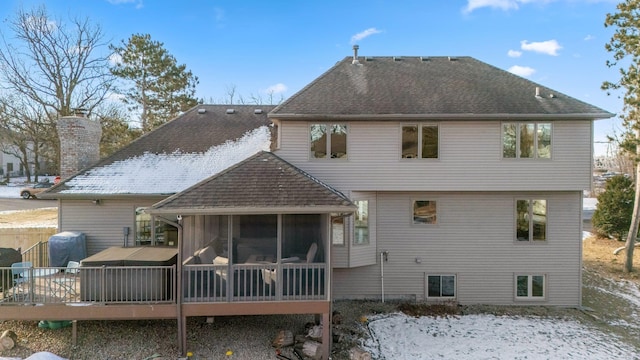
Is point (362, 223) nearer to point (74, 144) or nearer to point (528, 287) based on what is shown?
point (528, 287)

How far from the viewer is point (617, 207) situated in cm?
1952

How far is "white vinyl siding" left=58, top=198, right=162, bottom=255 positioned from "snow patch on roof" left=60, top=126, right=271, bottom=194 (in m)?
0.52

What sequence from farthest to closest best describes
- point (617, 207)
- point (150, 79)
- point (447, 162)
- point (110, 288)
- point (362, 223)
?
point (150, 79)
point (617, 207)
point (362, 223)
point (447, 162)
point (110, 288)

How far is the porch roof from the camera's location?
7188 mm

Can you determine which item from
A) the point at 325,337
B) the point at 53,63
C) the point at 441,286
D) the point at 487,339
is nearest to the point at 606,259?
the point at 441,286

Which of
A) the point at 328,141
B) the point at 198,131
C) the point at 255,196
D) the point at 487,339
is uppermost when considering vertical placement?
the point at 198,131

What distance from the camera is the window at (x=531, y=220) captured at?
11.0m

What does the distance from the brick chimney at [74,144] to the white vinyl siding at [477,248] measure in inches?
380

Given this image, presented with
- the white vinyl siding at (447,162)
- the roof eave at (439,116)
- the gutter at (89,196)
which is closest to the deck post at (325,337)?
the white vinyl siding at (447,162)

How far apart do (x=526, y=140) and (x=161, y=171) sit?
11987mm

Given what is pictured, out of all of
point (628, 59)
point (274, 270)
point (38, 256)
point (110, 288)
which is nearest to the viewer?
point (110, 288)

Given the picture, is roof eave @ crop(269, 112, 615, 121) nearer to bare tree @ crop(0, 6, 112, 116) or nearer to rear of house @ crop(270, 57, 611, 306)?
rear of house @ crop(270, 57, 611, 306)

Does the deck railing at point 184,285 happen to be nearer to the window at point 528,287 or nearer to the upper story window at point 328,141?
the upper story window at point 328,141

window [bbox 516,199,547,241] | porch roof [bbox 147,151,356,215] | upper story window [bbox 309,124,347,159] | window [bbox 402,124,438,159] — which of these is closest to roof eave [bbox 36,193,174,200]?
porch roof [bbox 147,151,356,215]
